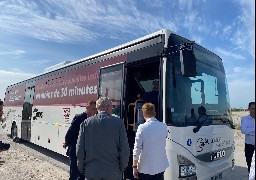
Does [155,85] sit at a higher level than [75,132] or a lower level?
higher

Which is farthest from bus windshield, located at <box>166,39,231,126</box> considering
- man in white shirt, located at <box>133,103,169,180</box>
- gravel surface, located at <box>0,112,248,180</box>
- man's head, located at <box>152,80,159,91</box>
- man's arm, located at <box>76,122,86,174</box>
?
man's arm, located at <box>76,122,86,174</box>

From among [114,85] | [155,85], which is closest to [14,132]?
[114,85]

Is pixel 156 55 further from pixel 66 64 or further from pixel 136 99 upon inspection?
pixel 66 64

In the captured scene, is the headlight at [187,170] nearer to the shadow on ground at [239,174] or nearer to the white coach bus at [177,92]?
the white coach bus at [177,92]

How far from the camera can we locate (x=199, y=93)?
6.34 metres

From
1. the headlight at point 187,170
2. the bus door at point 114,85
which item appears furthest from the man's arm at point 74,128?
the headlight at point 187,170

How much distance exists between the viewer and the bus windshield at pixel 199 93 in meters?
5.79

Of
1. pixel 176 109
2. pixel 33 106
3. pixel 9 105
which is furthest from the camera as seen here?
pixel 9 105

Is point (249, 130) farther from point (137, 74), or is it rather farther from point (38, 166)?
point (38, 166)

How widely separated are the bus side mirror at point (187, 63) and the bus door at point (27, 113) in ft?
32.5

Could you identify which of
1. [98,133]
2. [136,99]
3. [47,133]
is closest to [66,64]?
[47,133]

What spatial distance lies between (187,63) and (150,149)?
176cm

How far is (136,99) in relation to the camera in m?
7.11

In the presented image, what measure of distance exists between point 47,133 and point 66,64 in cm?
280
